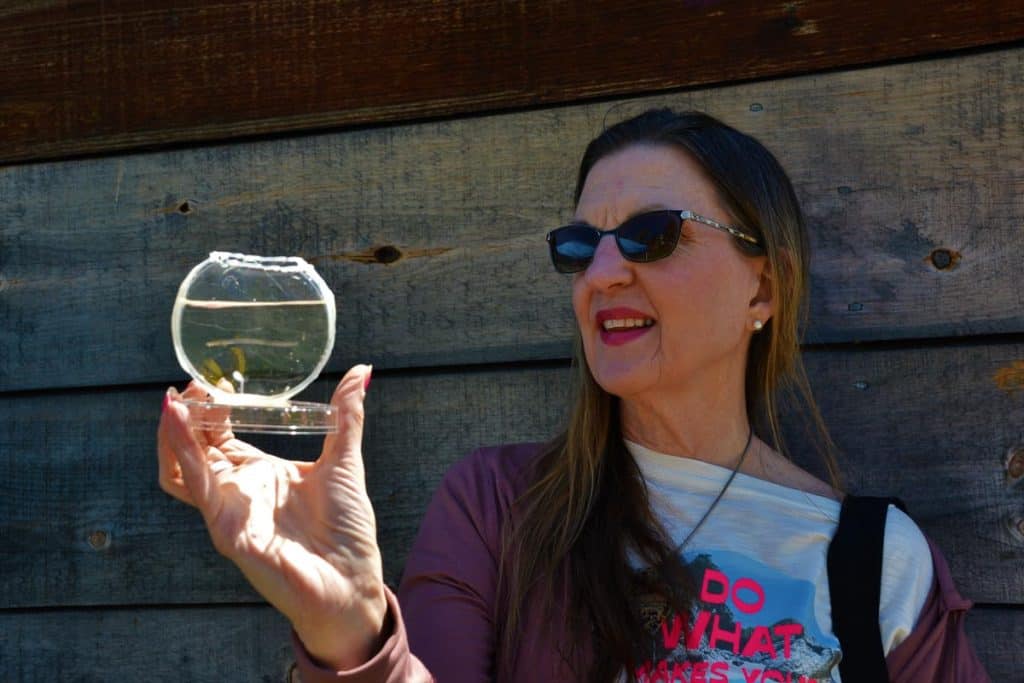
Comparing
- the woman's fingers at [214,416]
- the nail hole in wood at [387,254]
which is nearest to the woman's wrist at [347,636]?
the woman's fingers at [214,416]

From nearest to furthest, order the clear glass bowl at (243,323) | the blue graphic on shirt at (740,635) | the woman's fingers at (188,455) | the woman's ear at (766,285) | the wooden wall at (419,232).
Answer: the woman's fingers at (188,455)
the clear glass bowl at (243,323)
the blue graphic on shirt at (740,635)
the woman's ear at (766,285)
the wooden wall at (419,232)

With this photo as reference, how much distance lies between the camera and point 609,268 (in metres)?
1.92

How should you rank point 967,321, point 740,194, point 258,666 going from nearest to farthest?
point 740,194, point 967,321, point 258,666

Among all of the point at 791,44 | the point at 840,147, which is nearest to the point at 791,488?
the point at 840,147

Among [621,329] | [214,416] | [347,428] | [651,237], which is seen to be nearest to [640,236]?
[651,237]

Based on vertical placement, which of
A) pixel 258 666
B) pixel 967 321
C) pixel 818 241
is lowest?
pixel 258 666

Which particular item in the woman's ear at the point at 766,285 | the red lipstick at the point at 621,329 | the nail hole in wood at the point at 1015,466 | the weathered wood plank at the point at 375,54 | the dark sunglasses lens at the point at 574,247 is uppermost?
the weathered wood plank at the point at 375,54

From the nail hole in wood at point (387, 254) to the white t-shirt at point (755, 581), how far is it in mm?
619

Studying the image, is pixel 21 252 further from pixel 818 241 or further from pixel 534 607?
pixel 818 241

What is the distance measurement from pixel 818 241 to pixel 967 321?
0.96 feet

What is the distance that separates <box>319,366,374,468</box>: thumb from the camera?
1.48 metres

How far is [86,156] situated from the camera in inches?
96.3

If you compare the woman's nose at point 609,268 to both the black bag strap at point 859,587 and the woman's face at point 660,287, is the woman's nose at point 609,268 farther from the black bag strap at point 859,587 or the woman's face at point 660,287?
the black bag strap at point 859,587

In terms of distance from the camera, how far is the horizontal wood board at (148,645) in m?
2.30
